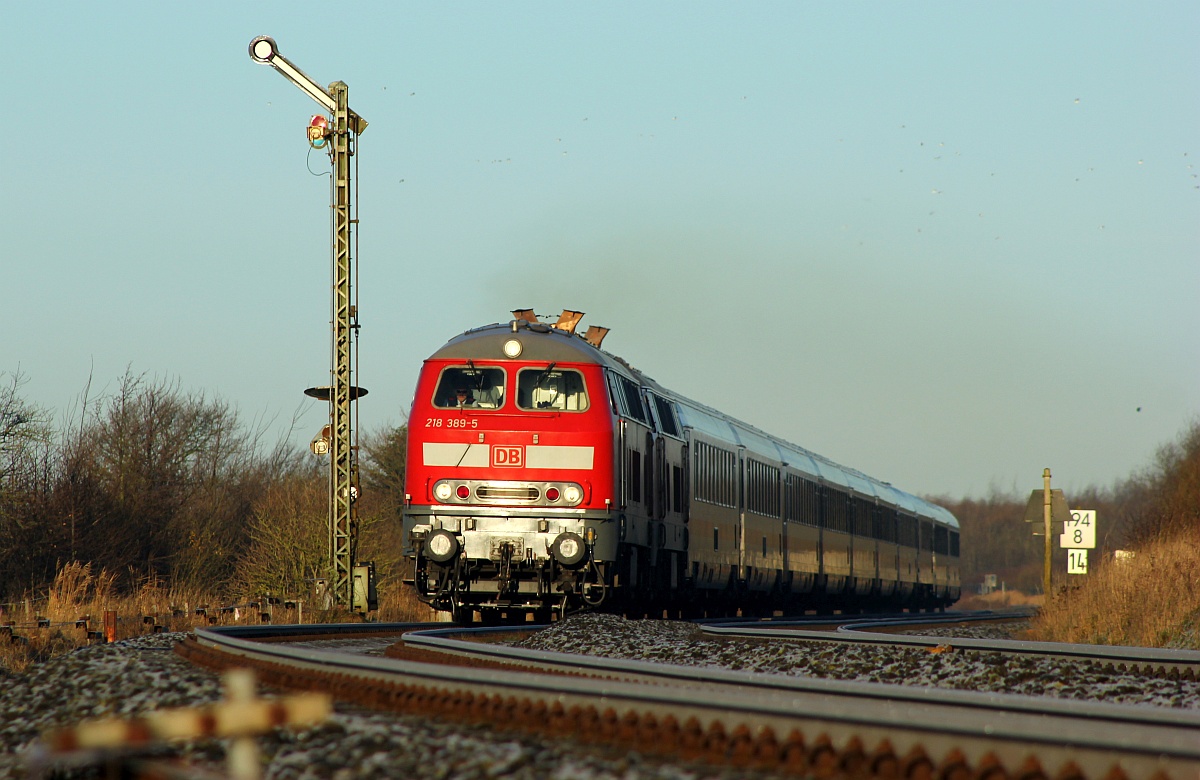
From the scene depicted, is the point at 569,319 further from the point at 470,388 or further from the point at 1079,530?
the point at 1079,530

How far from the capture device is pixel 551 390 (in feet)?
54.6

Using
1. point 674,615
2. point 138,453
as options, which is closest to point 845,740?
point 674,615

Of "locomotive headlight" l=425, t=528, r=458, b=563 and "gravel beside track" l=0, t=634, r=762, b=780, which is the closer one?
"gravel beside track" l=0, t=634, r=762, b=780

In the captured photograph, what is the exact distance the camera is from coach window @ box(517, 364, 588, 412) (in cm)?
1652

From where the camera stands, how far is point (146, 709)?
287 inches

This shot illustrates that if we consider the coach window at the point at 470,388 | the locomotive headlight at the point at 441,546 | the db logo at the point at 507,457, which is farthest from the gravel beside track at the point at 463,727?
the coach window at the point at 470,388

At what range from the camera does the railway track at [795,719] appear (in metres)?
4.95

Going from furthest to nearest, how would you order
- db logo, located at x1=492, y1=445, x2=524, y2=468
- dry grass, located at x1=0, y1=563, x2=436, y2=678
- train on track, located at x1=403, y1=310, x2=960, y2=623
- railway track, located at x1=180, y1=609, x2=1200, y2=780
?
1. dry grass, located at x1=0, y1=563, x2=436, y2=678
2. db logo, located at x1=492, y1=445, x2=524, y2=468
3. train on track, located at x1=403, y1=310, x2=960, y2=623
4. railway track, located at x1=180, y1=609, x2=1200, y2=780

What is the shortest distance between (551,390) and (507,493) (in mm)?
1384

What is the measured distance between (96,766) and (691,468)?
15766 mm

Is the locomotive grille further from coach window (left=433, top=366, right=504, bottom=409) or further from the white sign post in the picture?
the white sign post

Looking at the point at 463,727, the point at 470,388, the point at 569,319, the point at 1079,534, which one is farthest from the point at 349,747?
the point at 1079,534

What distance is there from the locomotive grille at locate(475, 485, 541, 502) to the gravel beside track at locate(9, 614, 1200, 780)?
1.76 metres

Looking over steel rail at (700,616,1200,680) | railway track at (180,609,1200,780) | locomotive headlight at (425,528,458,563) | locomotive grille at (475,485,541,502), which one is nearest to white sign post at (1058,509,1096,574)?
steel rail at (700,616,1200,680)
